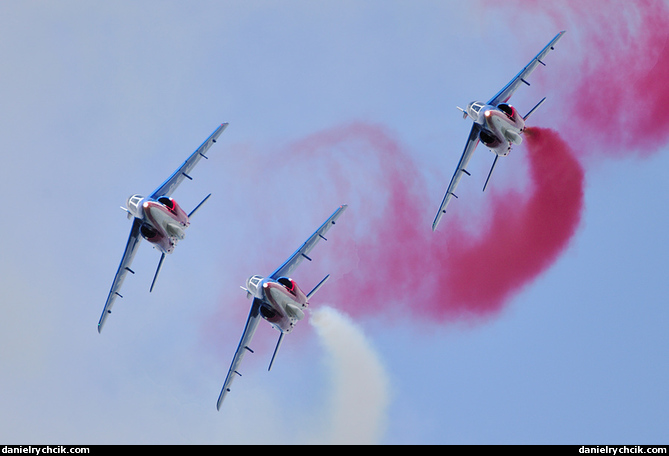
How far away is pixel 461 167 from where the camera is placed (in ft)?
247

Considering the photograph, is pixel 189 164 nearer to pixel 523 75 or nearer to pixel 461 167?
pixel 461 167

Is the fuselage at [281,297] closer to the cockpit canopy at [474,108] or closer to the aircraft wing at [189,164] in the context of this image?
the aircraft wing at [189,164]

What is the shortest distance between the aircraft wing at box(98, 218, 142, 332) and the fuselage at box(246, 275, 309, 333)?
10992 mm

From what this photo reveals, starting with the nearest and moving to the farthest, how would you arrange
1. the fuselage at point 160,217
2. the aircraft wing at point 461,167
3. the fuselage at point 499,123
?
the fuselage at point 160,217, the fuselage at point 499,123, the aircraft wing at point 461,167

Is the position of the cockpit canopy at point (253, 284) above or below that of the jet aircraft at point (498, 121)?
below

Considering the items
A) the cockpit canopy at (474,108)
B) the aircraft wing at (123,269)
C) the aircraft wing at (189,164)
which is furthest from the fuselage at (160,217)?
the cockpit canopy at (474,108)

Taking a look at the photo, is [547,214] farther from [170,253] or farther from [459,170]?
[170,253]

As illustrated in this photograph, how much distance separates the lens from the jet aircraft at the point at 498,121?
68.6m

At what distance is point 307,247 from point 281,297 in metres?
7.16

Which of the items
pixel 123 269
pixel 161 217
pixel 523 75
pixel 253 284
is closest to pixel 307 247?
pixel 253 284

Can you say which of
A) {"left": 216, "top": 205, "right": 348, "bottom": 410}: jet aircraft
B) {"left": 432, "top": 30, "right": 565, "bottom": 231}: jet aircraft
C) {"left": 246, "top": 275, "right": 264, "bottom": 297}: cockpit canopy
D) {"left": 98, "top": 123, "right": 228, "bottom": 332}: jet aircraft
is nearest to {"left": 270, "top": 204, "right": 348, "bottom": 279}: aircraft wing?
{"left": 216, "top": 205, "right": 348, "bottom": 410}: jet aircraft

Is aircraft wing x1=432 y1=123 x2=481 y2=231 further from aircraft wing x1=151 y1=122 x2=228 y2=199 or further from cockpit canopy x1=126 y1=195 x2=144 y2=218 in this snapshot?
cockpit canopy x1=126 y1=195 x2=144 y2=218

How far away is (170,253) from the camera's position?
7144 centimetres
